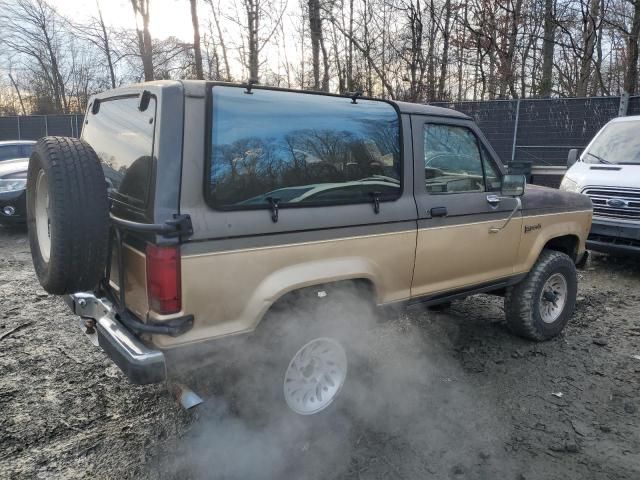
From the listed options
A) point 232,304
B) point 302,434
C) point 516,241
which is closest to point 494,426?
point 302,434

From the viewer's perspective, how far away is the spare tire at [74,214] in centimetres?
227

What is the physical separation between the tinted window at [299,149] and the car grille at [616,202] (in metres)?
4.35

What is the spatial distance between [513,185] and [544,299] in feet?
4.21

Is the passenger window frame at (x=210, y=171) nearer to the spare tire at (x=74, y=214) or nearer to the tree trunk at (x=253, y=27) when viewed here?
the spare tire at (x=74, y=214)

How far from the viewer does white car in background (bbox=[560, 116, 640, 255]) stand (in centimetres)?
596

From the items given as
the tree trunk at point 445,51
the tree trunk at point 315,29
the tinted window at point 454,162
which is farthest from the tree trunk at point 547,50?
the tinted window at point 454,162

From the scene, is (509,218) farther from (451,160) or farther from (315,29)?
(315,29)

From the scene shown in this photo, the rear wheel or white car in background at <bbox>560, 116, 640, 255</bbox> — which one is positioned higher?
white car in background at <bbox>560, 116, 640, 255</bbox>

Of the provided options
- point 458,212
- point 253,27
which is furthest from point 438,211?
point 253,27

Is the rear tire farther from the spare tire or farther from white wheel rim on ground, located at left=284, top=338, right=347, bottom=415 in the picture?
the spare tire

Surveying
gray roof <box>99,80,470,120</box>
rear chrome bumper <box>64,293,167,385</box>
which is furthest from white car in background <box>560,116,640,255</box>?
rear chrome bumper <box>64,293,167,385</box>

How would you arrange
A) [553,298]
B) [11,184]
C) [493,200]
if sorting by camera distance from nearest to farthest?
[493,200]
[553,298]
[11,184]

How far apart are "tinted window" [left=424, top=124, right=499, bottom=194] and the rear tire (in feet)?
3.24

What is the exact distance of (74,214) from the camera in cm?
226
